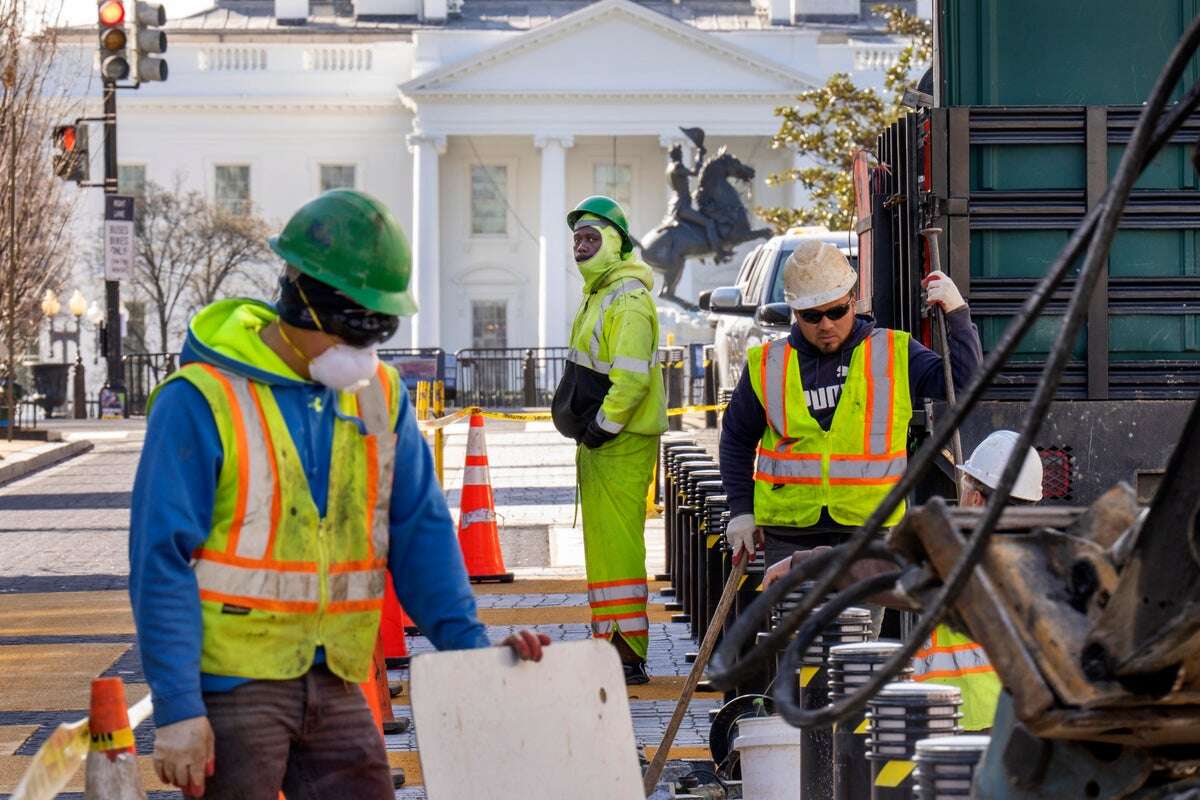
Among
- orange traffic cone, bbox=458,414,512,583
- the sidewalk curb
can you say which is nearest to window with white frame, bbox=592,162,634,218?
the sidewalk curb

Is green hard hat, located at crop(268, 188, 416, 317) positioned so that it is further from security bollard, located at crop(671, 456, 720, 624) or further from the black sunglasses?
security bollard, located at crop(671, 456, 720, 624)

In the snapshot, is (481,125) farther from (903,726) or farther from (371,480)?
(371,480)

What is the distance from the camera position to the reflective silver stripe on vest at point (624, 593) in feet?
29.7

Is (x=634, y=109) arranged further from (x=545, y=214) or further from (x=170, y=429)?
(x=170, y=429)

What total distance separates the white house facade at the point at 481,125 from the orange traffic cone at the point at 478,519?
5667 cm

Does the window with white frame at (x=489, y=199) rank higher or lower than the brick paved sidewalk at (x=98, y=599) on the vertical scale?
higher

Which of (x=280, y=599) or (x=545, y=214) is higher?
(x=545, y=214)

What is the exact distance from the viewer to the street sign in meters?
29.3

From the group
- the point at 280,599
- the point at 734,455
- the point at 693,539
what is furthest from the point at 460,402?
the point at 280,599

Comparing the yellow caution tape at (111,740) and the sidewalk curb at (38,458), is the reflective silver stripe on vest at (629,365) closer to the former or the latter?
the yellow caution tape at (111,740)

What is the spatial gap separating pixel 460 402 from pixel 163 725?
4605 cm

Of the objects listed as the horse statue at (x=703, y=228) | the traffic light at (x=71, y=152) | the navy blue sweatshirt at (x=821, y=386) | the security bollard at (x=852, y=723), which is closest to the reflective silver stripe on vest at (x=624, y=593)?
the navy blue sweatshirt at (x=821, y=386)

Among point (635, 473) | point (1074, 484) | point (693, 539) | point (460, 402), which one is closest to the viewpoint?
point (1074, 484)

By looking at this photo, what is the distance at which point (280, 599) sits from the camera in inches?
160
